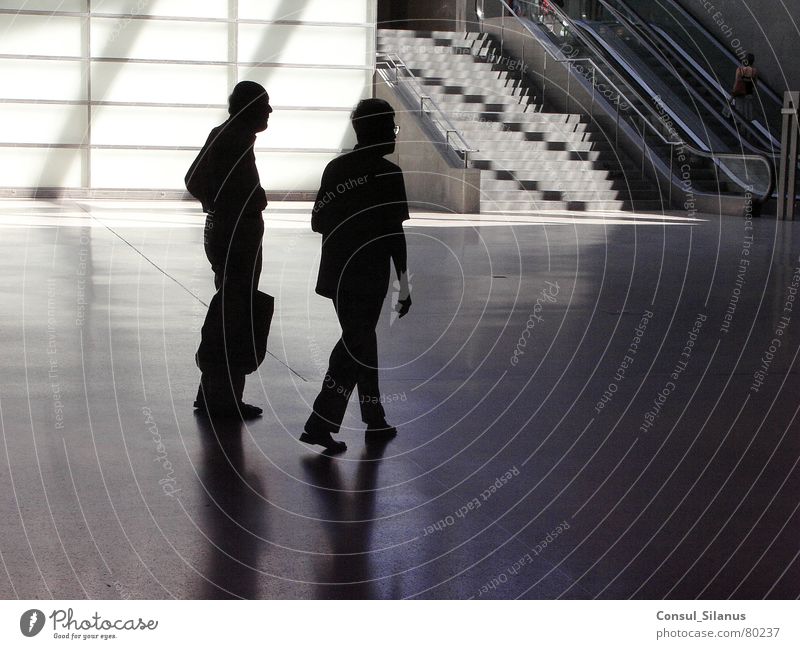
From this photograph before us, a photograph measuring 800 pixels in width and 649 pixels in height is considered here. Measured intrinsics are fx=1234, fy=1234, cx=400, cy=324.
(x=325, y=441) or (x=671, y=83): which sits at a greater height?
(x=671, y=83)

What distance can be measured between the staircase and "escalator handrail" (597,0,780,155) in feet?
5.89

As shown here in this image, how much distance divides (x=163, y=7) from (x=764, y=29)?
34.3 feet

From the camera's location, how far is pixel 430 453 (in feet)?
15.0

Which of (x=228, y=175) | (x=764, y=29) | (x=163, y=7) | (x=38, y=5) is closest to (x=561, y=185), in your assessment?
(x=764, y=29)

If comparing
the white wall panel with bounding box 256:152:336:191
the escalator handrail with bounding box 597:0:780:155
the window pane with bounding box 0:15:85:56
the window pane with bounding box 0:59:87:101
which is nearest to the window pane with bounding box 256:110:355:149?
the white wall panel with bounding box 256:152:336:191

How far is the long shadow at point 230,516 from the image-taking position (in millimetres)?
3205

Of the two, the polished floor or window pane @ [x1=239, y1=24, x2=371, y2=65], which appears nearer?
the polished floor

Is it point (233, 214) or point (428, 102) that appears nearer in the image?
point (233, 214)

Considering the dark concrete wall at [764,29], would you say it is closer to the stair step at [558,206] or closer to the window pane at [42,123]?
the stair step at [558,206]

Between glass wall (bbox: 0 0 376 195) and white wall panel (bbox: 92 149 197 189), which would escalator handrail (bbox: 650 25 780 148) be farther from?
white wall panel (bbox: 92 149 197 189)

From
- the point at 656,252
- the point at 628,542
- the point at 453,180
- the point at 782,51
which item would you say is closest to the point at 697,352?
the point at 628,542

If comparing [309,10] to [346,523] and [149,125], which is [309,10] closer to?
[149,125]

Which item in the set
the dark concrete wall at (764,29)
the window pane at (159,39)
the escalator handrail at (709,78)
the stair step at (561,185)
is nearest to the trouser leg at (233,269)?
the stair step at (561,185)

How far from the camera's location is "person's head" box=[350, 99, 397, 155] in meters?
4.47
